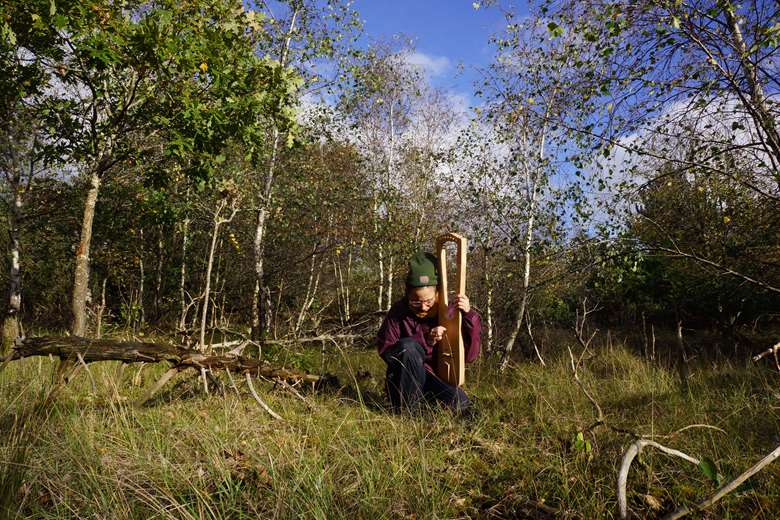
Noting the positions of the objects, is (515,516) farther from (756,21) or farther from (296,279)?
(296,279)

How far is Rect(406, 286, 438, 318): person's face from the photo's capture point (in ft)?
12.2

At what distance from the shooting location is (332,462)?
2.52 metres

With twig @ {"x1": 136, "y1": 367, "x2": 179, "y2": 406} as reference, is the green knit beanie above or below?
above

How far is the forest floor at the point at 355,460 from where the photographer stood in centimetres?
203

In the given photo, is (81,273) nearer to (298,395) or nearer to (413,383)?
(298,395)

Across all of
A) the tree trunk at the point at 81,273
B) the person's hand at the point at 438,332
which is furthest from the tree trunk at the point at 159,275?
the person's hand at the point at 438,332

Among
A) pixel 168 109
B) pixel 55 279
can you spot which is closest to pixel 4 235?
pixel 55 279

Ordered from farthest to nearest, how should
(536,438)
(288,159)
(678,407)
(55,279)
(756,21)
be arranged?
(55,279) → (288,159) → (756,21) → (678,407) → (536,438)

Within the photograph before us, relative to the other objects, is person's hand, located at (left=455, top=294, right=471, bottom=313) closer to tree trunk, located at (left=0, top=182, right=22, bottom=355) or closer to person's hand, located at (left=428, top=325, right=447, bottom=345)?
person's hand, located at (left=428, top=325, right=447, bottom=345)

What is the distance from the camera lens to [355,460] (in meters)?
2.39

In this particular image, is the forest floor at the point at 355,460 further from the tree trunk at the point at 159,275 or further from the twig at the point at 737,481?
the tree trunk at the point at 159,275

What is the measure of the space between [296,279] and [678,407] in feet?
37.9

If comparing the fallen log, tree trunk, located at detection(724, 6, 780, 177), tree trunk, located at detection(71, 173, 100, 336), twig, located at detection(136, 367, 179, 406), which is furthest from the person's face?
tree trunk, located at detection(71, 173, 100, 336)

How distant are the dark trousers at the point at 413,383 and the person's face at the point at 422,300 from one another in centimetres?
24
